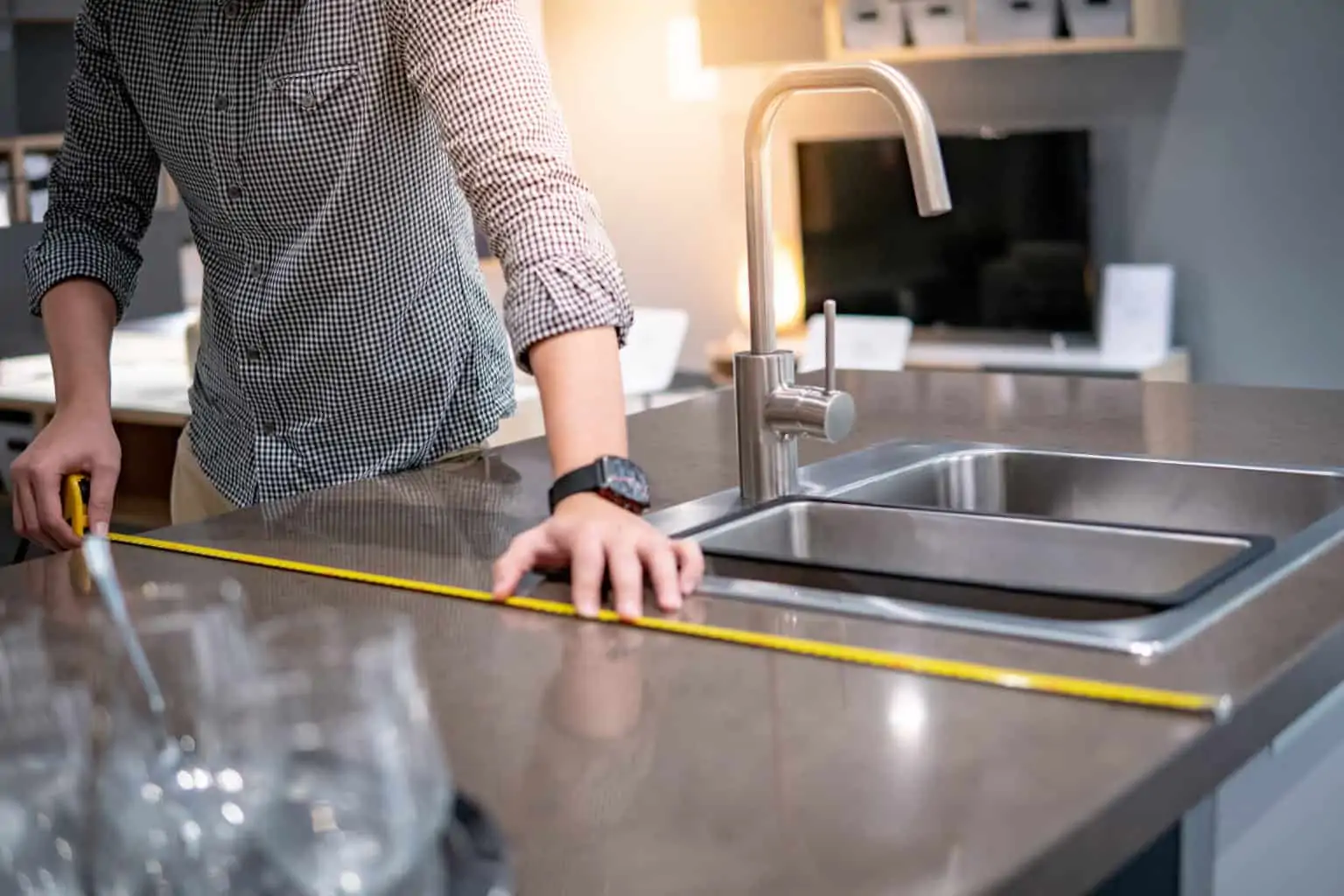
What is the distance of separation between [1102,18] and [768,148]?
319cm

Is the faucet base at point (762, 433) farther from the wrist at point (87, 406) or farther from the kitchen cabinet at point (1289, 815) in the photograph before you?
the wrist at point (87, 406)

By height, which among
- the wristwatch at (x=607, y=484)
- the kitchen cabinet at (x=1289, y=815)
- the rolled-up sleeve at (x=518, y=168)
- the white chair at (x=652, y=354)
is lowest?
the kitchen cabinet at (x=1289, y=815)

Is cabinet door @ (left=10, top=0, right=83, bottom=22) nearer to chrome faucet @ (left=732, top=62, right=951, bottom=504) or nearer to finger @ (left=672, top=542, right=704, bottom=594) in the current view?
chrome faucet @ (left=732, top=62, right=951, bottom=504)

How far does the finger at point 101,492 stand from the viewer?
5.22 feet

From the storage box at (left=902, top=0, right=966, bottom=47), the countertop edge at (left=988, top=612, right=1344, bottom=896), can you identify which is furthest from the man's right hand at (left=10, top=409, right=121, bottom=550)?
the storage box at (left=902, top=0, right=966, bottom=47)

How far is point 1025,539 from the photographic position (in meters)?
1.37

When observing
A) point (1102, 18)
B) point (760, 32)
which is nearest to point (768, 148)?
point (1102, 18)

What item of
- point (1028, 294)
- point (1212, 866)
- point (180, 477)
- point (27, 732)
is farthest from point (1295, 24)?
point (27, 732)

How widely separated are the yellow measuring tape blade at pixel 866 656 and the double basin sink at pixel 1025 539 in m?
0.06

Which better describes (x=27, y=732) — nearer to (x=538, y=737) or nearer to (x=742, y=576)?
(x=538, y=737)

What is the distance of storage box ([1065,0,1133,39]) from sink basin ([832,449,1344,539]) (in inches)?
117

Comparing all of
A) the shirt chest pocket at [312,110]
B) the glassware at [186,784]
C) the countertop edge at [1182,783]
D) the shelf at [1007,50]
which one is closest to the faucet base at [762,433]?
the shirt chest pocket at [312,110]

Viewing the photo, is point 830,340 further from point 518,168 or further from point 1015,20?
point 1015,20

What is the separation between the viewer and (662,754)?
87 cm
